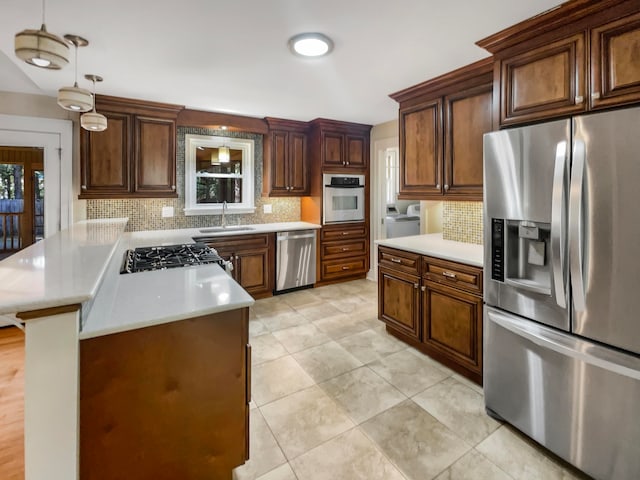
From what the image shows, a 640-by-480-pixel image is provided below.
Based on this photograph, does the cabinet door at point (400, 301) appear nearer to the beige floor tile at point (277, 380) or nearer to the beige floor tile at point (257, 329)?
the beige floor tile at point (277, 380)

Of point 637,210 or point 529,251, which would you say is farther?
point 529,251

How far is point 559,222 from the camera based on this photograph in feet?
5.11

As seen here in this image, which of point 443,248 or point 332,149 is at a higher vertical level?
point 332,149

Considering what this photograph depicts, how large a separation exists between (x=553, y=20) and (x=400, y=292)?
6.87 feet

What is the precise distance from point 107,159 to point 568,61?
396cm

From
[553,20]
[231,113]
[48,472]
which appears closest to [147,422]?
[48,472]

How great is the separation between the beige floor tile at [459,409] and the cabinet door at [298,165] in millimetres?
3180

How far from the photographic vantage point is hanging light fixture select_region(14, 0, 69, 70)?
130cm

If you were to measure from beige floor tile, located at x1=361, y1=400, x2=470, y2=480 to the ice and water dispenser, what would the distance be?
3.08 feet

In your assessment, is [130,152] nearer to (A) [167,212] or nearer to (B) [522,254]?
(A) [167,212]

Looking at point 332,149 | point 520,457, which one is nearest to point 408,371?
point 520,457

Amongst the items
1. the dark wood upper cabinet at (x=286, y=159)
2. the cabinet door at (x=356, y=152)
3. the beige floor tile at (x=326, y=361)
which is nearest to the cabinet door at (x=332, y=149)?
the cabinet door at (x=356, y=152)

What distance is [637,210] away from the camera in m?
1.35

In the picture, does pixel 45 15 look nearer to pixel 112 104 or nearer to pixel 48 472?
pixel 112 104
